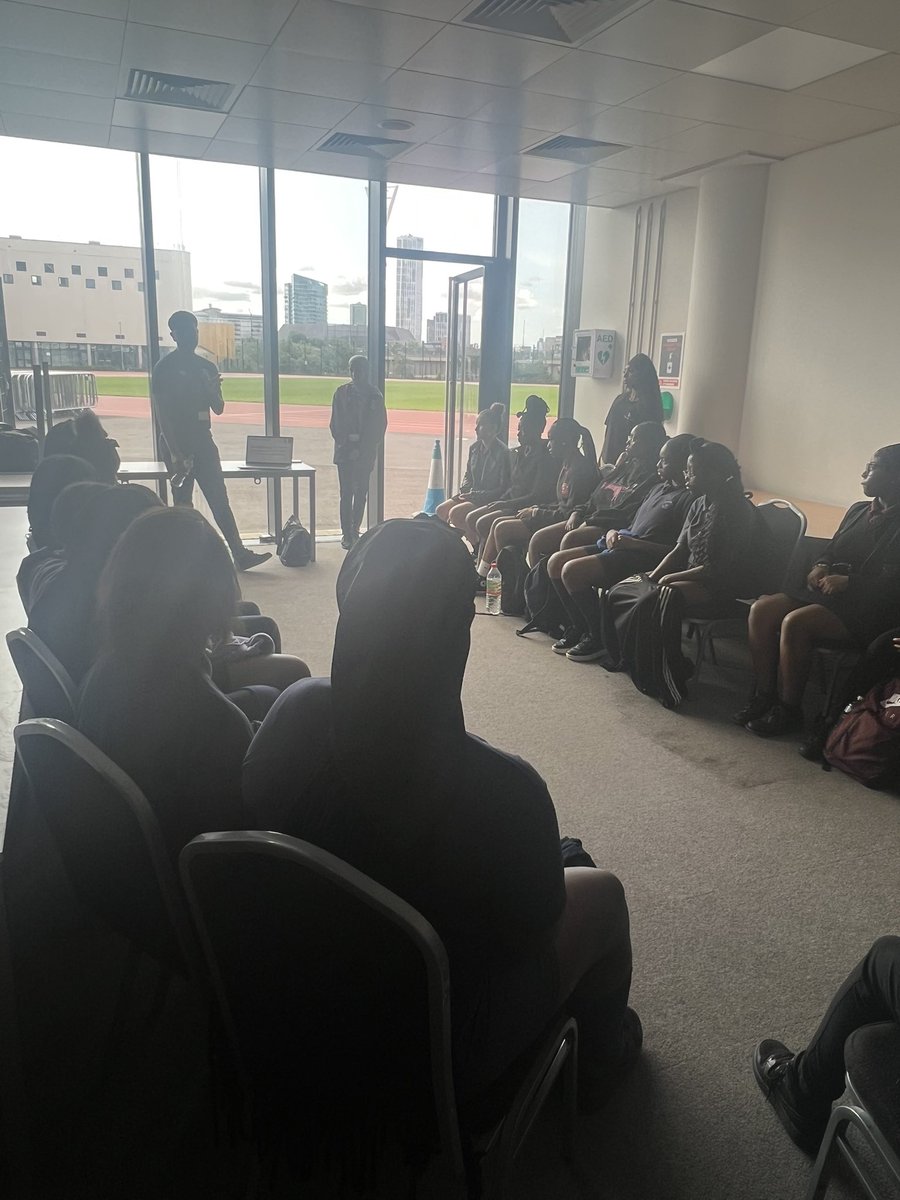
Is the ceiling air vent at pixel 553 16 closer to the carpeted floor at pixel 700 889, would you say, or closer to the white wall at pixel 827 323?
the white wall at pixel 827 323

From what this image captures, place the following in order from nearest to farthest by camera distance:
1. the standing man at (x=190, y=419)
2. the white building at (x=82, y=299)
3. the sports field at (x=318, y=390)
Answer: the standing man at (x=190, y=419) → the white building at (x=82, y=299) → the sports field at (x=318, y=390)

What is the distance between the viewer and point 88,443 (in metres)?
3.65

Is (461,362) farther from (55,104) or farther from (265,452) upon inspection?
(55,104)

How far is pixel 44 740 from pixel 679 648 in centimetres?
312

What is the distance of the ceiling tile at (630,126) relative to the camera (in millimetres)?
4789

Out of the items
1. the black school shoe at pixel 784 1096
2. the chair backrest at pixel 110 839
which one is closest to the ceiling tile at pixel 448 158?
the chair backrest at pixel 110 839

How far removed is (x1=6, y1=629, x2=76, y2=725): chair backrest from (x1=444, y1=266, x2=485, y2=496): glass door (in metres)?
6.66

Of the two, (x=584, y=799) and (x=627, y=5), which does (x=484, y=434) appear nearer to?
(x=627, y=5)

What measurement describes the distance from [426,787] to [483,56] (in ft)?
13.0

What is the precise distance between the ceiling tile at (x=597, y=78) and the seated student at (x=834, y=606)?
2160 mm

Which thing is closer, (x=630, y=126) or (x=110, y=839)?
(x=110, y=839)

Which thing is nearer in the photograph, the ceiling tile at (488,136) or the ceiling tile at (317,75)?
the ceiling tile at (317,75)

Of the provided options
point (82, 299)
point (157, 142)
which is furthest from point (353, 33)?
point (82, 299)

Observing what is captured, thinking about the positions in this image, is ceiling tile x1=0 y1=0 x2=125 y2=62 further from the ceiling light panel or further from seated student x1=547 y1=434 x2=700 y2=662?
seated student x1=547 y1=434 x2=700 y2=662
